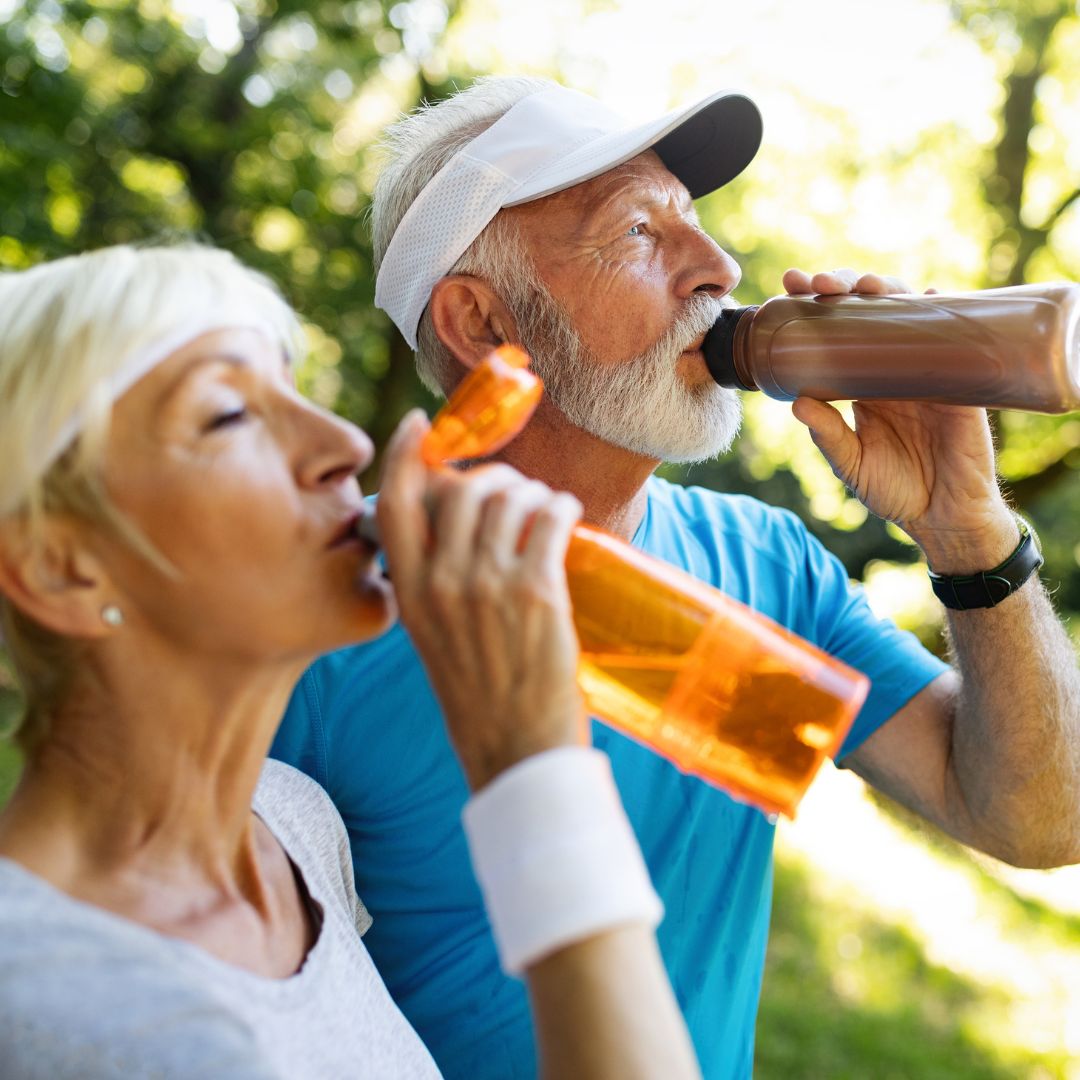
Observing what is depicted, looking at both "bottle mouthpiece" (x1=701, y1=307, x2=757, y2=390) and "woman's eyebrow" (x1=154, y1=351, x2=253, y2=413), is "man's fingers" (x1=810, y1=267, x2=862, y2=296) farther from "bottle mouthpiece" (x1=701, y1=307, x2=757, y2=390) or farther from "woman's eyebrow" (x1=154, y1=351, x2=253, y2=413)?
"woman's eyebrow" (x1=154, y1=351, x2=253, y2=413)

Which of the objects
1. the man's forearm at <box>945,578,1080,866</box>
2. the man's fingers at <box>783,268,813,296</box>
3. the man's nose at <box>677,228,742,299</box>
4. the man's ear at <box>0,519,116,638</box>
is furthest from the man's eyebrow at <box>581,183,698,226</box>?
the man's ear at <box>0,519,116,638</box>

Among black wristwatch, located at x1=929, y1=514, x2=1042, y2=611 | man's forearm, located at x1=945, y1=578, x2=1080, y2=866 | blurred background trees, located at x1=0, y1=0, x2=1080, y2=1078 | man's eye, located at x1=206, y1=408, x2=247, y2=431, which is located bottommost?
blurred background trees, located at x1=0, y1=0, x2=1080, y2=1078

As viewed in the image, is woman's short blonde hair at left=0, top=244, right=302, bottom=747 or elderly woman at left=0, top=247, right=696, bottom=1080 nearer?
elderly woman at left=0, top=247, right=696, bottom=1080

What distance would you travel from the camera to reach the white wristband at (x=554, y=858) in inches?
41.4

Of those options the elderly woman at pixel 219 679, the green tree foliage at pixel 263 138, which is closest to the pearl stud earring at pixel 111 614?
the elderly woman at pixel 219 679

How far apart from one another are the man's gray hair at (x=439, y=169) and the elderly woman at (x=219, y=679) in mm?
814

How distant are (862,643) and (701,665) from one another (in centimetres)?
111

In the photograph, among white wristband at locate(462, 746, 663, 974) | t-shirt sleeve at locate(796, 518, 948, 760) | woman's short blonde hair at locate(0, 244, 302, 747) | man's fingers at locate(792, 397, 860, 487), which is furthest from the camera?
t-shirt sleeve at locate(796, 518, 948, 760)

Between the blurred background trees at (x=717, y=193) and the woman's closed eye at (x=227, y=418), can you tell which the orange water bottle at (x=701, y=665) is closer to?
the woman's closed eye at (x=227, y=418)

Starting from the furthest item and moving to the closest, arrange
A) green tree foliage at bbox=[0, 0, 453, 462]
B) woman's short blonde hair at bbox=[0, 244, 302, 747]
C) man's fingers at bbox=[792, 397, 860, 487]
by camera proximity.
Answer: green tree foliage at bbox=[0, 0, 453, 462]
man's fingers at bbox=[792, 397, 860, 487]
woman's short blonde hair at bbox=[0, 244, 302, 747]

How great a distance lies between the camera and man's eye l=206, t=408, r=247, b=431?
4.08 feet

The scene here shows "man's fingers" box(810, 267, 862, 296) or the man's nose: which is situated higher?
"man's fingers" box(810, 267, 862, 296)

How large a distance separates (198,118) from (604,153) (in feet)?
29.4

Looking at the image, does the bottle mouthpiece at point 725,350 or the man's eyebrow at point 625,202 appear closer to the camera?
the bottle mouthpiece at point 725,350
